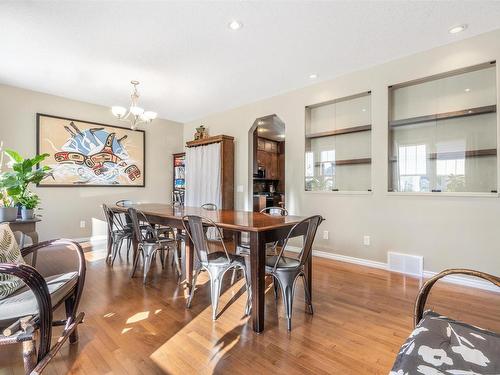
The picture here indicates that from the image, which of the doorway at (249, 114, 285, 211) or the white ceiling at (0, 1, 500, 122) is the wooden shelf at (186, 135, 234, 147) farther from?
the doorway at (249, 114, 285, 211)

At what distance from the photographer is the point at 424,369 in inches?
34.9

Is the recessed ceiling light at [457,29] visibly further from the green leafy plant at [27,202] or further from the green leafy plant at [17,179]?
the green leafy plant at [27,202]

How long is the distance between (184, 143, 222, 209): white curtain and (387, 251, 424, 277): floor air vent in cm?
302

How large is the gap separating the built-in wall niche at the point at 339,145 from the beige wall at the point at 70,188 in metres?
3.53

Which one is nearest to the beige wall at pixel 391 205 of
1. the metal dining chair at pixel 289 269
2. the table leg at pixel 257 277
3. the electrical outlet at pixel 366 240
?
the electrical outlet at pixel 366 240

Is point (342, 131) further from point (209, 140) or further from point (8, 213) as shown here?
point (8, 213)

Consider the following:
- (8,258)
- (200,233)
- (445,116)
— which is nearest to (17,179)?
(8,258)

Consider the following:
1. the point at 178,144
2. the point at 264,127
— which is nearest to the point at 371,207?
the point at 264,127

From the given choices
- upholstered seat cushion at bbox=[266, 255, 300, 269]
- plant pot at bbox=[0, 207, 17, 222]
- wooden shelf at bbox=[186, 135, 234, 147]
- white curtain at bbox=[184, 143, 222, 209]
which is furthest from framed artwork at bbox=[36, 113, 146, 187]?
upholstered seat cushion at bbox=[266, 255, 300, 269]

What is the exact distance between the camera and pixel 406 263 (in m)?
3.19

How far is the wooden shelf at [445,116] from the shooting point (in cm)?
282

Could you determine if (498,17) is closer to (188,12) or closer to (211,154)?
(188,12)

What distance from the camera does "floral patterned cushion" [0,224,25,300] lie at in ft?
4.82

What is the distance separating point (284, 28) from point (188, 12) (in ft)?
3.10
